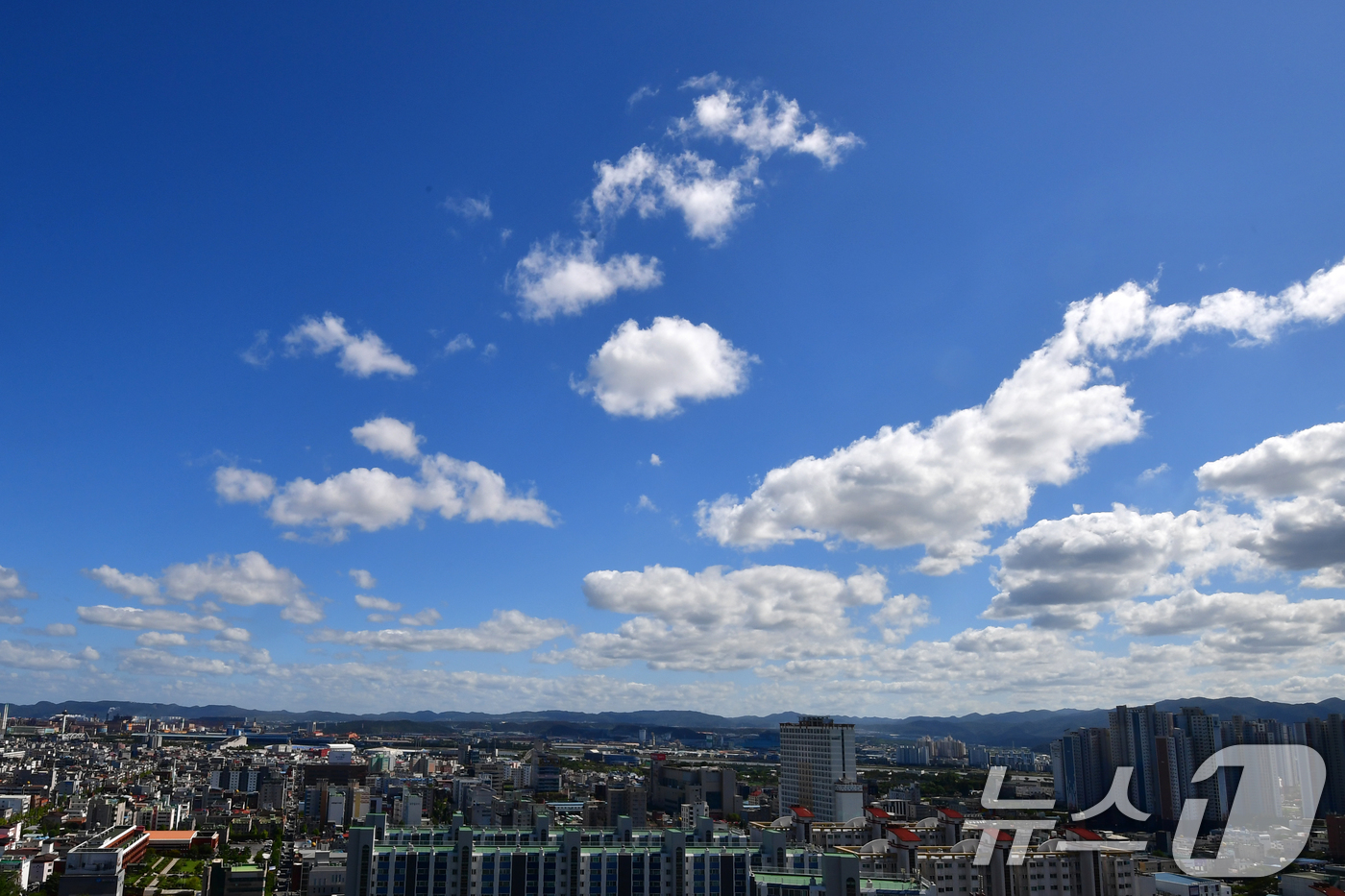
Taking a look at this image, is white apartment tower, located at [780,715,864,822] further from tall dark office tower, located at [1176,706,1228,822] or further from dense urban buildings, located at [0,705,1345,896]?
tall dark office tower, located at [1176,706,1228,822]

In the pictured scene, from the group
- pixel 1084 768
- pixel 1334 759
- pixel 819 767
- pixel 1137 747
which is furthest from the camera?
pixel 1084 768

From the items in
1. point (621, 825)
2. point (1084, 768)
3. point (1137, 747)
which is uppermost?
point (621, 825)

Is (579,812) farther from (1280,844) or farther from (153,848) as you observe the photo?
(1280,844)

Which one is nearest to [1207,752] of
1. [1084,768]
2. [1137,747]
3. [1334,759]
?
[1137,747]

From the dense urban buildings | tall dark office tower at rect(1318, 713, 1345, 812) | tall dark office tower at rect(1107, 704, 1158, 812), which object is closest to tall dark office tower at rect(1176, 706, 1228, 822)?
the dense urban buildings

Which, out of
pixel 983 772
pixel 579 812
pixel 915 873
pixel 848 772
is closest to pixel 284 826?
pixel 579 812

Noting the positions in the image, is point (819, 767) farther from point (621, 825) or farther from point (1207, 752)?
point (1207, 752)

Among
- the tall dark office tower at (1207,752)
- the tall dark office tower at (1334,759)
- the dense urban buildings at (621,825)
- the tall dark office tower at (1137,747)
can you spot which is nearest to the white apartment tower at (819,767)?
the dense urban buildings at (621,825)

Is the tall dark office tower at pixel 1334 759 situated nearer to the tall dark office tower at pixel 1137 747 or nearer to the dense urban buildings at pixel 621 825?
the dense urban buildings at pixel 621 825

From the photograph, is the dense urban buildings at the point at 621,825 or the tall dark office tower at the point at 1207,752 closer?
the dense urban buildings at the point at 621,825

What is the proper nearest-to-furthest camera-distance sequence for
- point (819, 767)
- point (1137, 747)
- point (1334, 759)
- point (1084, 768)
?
point (819, 767) → point (1334, 759) → point (1137, 747) → point (1084, 768)
